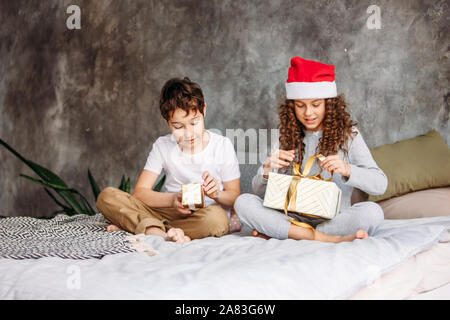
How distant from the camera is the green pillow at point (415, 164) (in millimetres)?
2160

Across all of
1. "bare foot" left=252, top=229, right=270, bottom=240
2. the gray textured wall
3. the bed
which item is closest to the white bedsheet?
the bed

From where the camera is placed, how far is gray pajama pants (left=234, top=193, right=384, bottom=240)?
170cm

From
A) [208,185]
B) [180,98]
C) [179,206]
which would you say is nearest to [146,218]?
[179,206]

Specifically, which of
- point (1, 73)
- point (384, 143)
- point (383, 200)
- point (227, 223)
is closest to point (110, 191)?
point (227, 223)

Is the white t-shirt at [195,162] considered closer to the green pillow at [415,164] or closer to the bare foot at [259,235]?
the bare foot at [259,235]

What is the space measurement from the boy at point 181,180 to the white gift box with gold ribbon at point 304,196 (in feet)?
0.88

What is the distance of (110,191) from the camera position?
1.97 m

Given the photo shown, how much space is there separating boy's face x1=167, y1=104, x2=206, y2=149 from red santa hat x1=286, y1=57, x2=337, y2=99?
407 millimetres

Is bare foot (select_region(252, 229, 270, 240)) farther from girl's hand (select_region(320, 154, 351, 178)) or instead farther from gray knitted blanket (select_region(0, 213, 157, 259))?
gray knitted blanket (select_region(0, 213, 157, 259))

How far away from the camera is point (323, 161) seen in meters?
1.72

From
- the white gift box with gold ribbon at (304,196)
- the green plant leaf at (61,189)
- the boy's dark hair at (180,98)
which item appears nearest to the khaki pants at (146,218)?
the white gift box with gold ribbon at (304,196)

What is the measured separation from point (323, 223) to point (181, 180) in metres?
0.69

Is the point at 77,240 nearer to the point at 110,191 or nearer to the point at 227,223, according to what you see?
the point at 110,191
